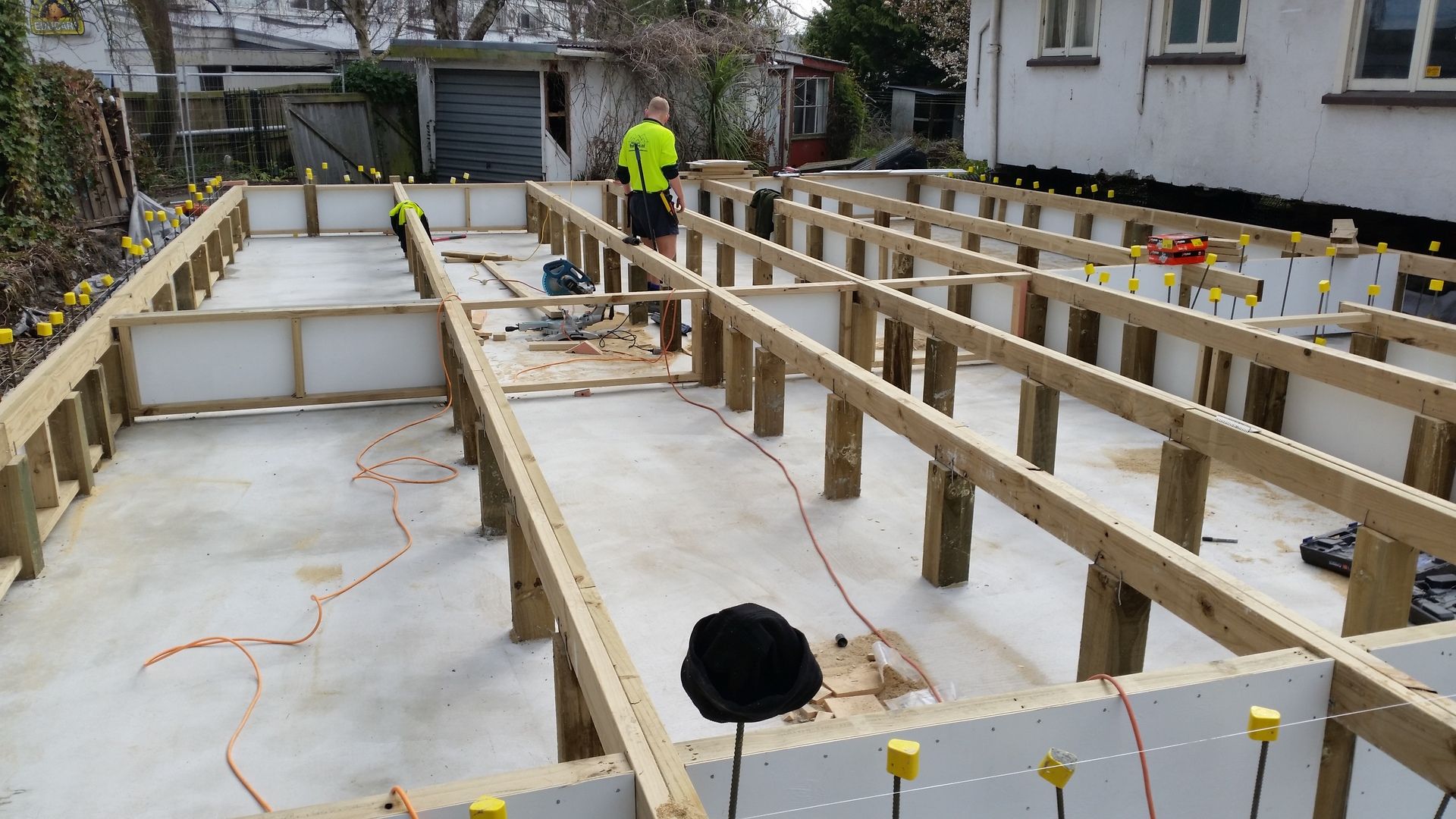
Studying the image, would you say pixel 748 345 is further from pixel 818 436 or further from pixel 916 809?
pixel 916 809

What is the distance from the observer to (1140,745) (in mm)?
2756

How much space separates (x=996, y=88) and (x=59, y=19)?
1641cm

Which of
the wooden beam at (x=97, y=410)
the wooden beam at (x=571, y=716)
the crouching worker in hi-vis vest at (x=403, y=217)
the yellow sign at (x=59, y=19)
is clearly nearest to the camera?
the wooden beam at (x=571, y=716)

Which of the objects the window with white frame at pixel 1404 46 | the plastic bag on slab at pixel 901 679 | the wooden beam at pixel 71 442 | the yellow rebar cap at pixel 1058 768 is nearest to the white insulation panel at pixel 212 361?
the wooden beam at pixel 71 442

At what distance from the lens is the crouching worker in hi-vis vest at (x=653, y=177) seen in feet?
33.9

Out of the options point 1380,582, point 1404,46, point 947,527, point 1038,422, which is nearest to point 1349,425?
point 1038,422

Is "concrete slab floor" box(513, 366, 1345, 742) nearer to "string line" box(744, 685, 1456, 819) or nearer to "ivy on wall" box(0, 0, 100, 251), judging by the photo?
"string line" box(744, 685, 1456, 819)

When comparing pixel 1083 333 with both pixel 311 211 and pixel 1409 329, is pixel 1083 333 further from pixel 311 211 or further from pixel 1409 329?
pixel 311 211

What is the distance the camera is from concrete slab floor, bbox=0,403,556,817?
368 centimetres

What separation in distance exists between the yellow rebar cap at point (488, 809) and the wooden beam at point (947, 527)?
112 inches

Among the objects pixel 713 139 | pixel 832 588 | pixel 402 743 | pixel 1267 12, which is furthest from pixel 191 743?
pixel 713 139

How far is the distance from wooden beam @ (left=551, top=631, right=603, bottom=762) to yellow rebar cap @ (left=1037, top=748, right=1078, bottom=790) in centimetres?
136

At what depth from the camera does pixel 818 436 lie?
6879mm

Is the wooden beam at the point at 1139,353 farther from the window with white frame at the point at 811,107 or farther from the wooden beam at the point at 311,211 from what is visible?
the window with white frame at the point at 811,107
